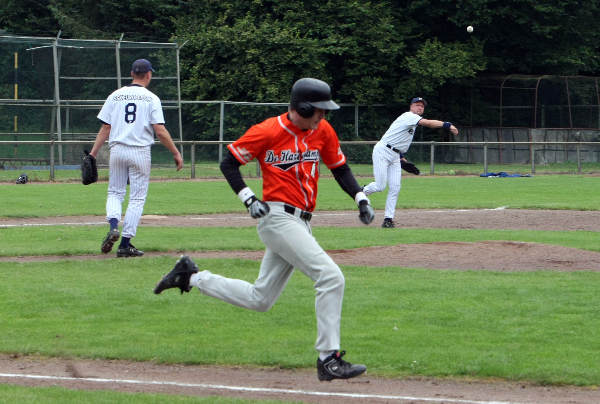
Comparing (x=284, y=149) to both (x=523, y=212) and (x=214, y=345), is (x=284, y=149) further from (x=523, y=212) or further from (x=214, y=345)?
(x=523, y=212)

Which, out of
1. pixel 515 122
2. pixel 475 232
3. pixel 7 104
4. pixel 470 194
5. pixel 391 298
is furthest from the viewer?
pixel 515 122

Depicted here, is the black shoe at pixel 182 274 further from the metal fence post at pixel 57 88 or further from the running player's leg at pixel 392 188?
the metal fence post at pixel 57 88

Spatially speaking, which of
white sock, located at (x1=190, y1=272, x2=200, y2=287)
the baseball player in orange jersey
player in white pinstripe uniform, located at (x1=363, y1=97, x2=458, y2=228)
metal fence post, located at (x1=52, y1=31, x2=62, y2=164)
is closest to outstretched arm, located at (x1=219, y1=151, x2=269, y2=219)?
the baseball player in orange jersey

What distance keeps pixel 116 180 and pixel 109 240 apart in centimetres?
72

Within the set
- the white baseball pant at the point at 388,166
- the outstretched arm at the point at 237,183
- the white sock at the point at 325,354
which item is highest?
the outstretched arm at the point at 237,183

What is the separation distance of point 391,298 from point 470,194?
13.8 metres

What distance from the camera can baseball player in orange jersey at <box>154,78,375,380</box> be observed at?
577cm

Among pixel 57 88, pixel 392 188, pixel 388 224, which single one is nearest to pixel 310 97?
pixel 388 224

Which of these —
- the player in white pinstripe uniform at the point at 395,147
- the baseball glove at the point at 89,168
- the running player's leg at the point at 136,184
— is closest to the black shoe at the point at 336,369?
the running player's leg at the point at 136,184

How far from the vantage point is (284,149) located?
6.15 metres

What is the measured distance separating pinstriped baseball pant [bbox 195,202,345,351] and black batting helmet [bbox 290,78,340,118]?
67cm

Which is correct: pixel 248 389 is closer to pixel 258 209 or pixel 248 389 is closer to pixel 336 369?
pixel 336 369

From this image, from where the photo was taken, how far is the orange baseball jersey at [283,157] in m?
6.13

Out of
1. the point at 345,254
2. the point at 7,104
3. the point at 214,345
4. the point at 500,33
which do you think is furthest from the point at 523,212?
the point at 500,33
